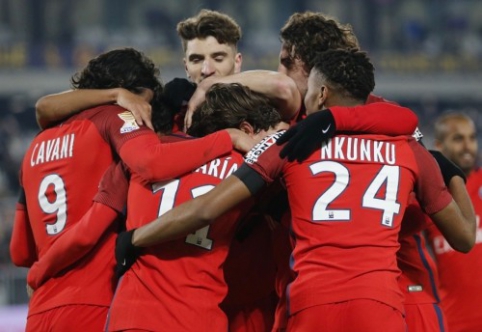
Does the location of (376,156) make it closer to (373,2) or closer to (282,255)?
(282,255)

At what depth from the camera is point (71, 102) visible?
15.1 feet

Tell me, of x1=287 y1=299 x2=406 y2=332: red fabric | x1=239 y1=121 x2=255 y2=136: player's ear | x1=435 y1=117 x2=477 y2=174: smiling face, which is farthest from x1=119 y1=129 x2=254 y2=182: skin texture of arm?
x1=435 y1=117 x2=477 y2=174: smiling face

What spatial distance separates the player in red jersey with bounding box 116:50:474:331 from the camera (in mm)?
3736

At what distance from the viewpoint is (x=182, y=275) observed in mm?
3920

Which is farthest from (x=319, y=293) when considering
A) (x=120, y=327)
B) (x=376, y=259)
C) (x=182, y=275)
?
(x=120, y=327)

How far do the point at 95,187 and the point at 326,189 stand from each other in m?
1.26

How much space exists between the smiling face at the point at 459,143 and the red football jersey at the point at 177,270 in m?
2.47

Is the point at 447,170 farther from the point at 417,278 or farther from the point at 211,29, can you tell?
the point at 211,29

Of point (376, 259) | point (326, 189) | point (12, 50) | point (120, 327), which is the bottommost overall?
point (12, 50)

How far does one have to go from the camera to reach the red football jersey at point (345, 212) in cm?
376

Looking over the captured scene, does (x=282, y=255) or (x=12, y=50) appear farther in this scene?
(x=12, y=50)

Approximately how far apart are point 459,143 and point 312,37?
1.76m

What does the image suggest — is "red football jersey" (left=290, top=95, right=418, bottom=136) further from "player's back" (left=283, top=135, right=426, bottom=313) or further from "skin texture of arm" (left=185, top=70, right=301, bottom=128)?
"skin texture of arm" (left=185, top=70, right=301, bottom=128)

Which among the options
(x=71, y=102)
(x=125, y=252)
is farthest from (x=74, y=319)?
(x=71, y=102)
